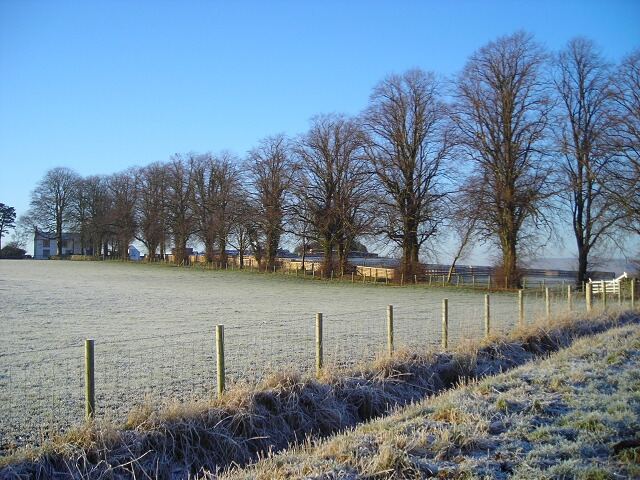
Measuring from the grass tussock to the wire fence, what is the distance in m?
0.47

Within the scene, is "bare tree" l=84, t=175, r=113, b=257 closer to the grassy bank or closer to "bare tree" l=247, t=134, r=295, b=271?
"bare tree" l=247, t=134, r=295, b=271

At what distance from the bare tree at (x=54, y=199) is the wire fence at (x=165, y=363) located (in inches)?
3042

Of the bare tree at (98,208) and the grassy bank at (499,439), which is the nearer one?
the grassy bank at (499,439)

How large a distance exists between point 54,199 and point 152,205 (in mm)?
20525

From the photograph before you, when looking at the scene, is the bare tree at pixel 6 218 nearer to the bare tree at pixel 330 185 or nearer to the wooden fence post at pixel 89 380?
the bare tree at pixel 330 185

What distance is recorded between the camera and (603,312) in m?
18.6

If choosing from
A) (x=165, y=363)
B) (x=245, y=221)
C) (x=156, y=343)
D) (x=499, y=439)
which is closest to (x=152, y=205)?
(x=245, y=221)

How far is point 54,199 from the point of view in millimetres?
86062

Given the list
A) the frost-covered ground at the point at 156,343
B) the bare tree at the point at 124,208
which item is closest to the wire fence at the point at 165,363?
the frost-covered ground at the point at 156,343

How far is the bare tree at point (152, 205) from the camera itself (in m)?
74.6

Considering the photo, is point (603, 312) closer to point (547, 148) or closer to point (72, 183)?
point (547, 148)

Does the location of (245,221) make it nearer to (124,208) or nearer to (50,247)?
(124,208)

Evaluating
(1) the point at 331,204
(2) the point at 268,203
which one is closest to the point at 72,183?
(2) the point at 268,203

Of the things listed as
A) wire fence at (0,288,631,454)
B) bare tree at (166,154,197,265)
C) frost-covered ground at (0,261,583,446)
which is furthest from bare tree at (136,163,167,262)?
wire fence at (0,288,631,454)
